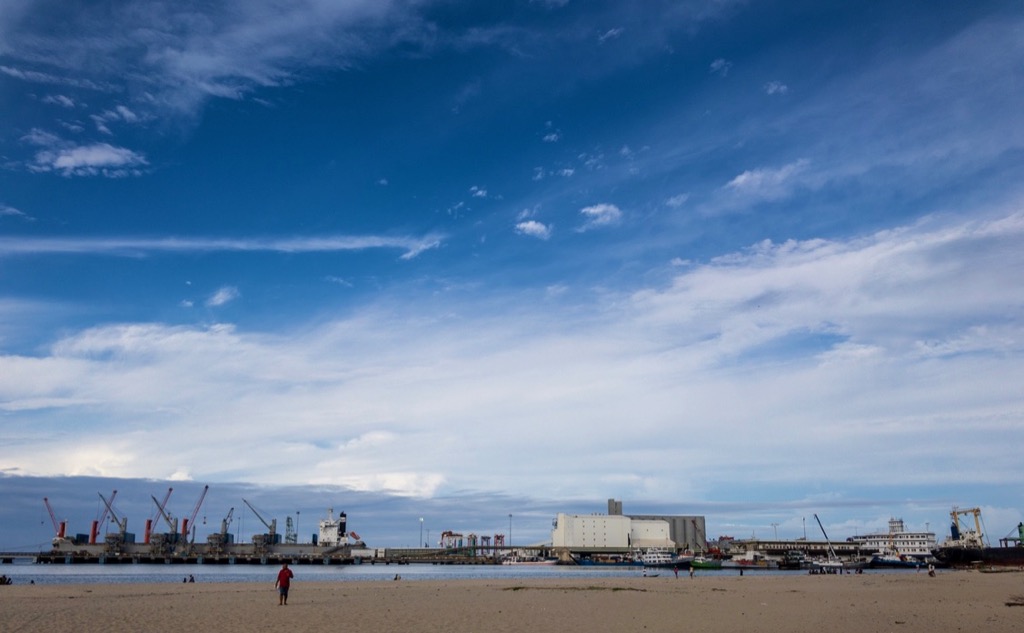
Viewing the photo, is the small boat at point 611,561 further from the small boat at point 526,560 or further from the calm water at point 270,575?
the calm water at point 270,575

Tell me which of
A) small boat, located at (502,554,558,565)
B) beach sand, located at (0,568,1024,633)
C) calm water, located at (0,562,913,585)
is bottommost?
small boat, located at (502,554,558,565)

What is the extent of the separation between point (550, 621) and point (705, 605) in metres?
11.2

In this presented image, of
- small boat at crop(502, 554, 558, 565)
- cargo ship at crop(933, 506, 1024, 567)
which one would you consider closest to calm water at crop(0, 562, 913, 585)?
cargo ship at crop(933, 506, 1024, 567)

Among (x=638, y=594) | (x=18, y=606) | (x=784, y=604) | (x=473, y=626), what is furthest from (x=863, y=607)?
(x=18, y=606)

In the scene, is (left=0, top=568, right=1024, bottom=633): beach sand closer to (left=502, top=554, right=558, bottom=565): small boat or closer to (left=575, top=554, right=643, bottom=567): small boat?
(left=575, top=554, right=643, bottom=567): small boat

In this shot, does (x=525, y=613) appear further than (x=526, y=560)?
No

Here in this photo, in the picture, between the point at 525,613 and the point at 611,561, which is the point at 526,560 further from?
the point at 525,613

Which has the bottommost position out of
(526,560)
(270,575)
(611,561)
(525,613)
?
(526,560)

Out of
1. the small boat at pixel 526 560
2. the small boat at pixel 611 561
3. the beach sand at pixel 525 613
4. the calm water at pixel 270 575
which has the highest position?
the beach sand at pixel 525 613

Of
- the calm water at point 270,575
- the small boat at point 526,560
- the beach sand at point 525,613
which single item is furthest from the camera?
the small boat at point 526,560

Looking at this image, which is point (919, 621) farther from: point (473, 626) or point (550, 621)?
point (473, 626)

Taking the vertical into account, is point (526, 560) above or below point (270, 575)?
below

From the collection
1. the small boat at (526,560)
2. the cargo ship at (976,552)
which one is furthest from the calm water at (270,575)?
the small boat at (526,560)

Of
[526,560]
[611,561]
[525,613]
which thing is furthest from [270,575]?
[526,560]
